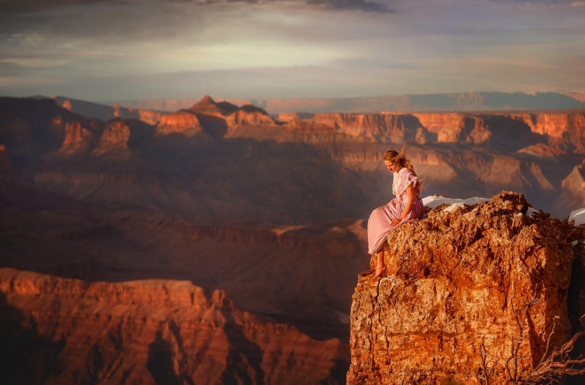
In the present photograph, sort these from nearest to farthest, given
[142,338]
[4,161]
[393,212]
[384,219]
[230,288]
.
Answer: [384,219] → [393,212] → [142,338] → [230,288] → [4,161]

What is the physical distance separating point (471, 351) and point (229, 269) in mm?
124447

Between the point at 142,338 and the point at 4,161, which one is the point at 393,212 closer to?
the point at 142,338

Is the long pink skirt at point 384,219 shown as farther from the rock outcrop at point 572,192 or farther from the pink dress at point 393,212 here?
the rock outcrop at point 572,192

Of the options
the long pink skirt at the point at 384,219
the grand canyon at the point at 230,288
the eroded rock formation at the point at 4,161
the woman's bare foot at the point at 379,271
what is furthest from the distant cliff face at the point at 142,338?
the eroded rock formation at the point at 4,161

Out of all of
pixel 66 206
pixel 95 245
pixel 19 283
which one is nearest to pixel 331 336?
pixel 19 283

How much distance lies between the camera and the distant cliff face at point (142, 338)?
274ft

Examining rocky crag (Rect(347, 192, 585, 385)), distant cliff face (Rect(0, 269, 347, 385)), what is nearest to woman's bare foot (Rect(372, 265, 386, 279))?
rocky crag (Rect(347, 192, 585, 385))

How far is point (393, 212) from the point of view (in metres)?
16.3

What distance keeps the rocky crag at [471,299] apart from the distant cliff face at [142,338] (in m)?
63.6

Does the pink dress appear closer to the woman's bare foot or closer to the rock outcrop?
the woman's bare foot

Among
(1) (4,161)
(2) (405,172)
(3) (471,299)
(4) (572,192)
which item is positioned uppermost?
(2) (405,172)

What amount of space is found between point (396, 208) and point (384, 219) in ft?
1.49

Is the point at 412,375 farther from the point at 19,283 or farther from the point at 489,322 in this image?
the point at 19,283

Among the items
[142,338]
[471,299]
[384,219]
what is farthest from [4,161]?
[471,299]
